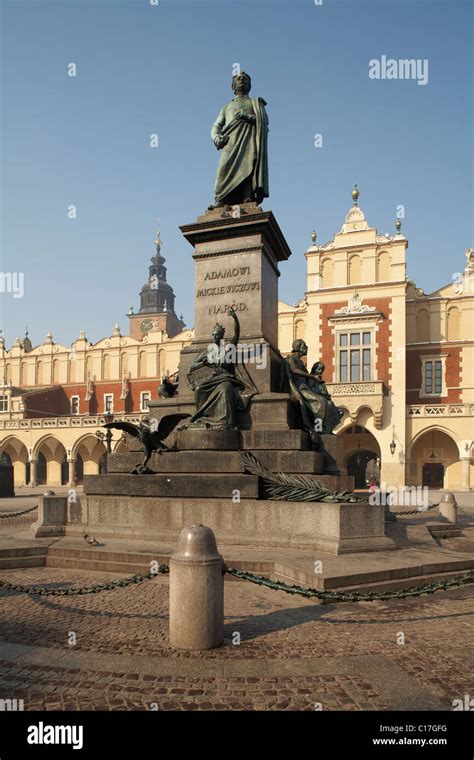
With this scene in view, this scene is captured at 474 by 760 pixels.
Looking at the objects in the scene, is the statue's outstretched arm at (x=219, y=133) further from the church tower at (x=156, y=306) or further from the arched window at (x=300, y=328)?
the church tower at (x=156, y=306)

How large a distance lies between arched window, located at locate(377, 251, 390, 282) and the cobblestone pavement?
3606cm

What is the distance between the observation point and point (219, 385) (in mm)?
10336

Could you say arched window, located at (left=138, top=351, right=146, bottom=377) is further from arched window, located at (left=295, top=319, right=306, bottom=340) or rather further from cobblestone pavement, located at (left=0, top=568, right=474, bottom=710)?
cobblestone pavement, located at (left=0, top=568, right=474, bottom=710)

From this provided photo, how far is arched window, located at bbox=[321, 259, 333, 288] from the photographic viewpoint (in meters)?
42.0

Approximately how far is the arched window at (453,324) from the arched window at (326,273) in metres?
9.27

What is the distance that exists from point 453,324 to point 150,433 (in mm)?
36824

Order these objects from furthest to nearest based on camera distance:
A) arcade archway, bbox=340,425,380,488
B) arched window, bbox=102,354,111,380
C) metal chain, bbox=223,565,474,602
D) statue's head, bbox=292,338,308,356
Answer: arched window, bbox=102,354,111,380
arcade archway, bbox=340,425,380,488
statue's head, bbox=292,338,308,356
metal chain, bbox=223,565,474,602

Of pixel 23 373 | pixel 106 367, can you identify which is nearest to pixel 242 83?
pixel 106 367

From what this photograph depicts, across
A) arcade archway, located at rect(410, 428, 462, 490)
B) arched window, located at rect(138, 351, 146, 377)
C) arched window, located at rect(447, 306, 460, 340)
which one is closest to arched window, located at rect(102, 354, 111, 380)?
arched window, located at rect(138, 351, 146, 377)

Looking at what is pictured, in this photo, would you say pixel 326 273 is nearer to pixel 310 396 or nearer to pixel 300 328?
pixel 300 328

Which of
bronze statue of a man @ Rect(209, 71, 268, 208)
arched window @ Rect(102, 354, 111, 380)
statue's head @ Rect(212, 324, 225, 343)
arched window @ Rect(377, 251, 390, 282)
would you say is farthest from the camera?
arched window @ Rect(102, 354, 111, 380)

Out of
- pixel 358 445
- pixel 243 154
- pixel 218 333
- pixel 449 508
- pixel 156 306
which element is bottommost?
pixel 449 508
